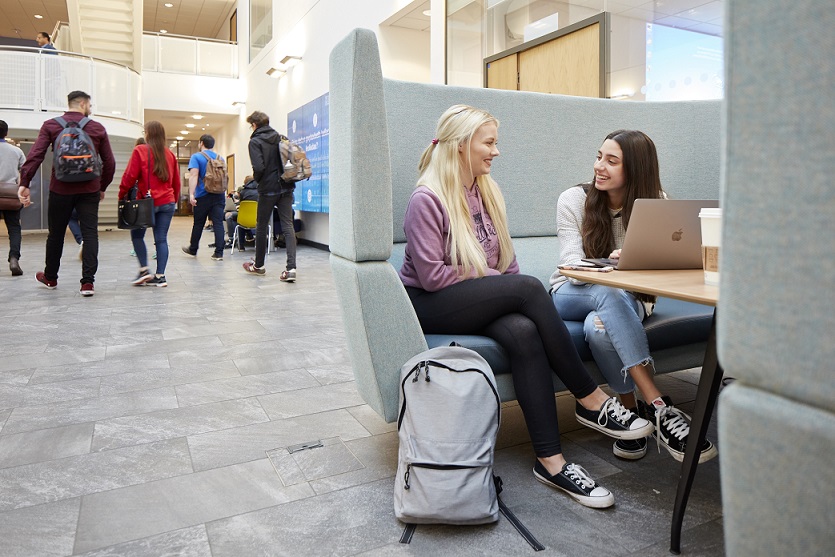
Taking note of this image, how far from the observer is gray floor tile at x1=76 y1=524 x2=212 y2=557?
1.51 metres

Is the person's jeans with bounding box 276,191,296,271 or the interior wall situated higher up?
the interior wall

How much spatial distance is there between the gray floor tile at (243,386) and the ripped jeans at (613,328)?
4.36 feet

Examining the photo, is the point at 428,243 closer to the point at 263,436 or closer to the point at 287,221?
the point at 263,436

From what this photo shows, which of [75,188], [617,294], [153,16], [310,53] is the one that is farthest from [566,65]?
[153,16]

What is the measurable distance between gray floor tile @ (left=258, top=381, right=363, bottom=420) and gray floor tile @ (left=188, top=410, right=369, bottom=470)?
2.9 inches

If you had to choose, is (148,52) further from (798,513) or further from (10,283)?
(798,513)

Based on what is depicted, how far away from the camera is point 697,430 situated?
5.17 feet

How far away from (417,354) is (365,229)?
16.4 inches

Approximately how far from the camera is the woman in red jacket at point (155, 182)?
5355 mm

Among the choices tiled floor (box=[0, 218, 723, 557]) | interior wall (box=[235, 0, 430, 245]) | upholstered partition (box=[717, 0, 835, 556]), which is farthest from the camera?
interior wall (box=[235, 0, 430, 245])

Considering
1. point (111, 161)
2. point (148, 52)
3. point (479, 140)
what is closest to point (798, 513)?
point (479, 140)

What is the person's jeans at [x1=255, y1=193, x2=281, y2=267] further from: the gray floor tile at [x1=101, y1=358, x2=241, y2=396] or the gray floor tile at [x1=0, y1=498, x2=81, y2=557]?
the gray floor tile at [x1=0, y1=498, x2=81, y2=557]

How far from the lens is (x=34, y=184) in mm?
11836

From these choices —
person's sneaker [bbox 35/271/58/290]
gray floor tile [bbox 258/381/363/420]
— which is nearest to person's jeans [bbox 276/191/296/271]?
person's sneaker [bbox 35/271/58/290]
